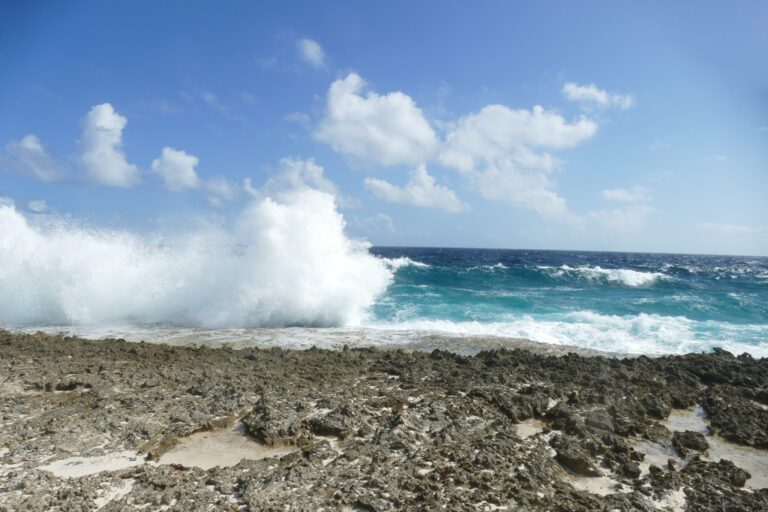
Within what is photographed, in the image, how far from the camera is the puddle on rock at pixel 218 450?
4.14m

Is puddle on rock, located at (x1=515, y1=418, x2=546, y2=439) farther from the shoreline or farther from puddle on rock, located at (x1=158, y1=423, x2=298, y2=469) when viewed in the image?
the shoreline

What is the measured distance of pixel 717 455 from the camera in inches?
190

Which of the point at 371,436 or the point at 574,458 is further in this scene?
the point at 371,436

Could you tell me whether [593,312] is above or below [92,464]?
below

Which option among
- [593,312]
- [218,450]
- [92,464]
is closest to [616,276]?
[593,312]

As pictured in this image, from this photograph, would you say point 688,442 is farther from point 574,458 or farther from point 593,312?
point 593,312

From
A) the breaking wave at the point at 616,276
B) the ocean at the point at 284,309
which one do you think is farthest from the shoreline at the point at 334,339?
the breaking wave at the point at 616,276

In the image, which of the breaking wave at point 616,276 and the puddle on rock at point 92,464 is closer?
the puddle on rock at point 92,464

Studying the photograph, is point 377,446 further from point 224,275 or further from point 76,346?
point 224,275

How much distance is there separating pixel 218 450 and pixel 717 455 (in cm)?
543

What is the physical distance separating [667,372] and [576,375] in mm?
1835

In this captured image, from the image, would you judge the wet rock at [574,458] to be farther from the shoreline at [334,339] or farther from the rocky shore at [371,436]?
the shoreline at [334,339]

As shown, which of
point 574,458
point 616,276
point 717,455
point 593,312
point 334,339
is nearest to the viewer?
point 574,458

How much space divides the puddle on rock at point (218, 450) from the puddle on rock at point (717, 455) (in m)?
Answer: 3.82
